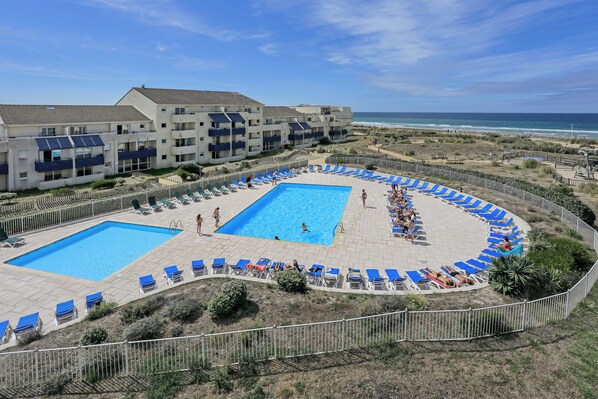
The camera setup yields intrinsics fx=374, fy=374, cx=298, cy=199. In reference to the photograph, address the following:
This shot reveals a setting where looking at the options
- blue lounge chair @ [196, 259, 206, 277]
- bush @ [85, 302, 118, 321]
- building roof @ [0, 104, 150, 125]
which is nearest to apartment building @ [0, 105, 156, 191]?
building roof @ [0, 104, 150, 125]

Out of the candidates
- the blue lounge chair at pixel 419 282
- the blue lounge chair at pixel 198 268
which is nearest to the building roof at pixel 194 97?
the blue lounge chair at pixel 198 268

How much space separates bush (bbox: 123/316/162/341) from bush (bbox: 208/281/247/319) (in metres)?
1.68

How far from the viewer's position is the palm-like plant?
13484 mm

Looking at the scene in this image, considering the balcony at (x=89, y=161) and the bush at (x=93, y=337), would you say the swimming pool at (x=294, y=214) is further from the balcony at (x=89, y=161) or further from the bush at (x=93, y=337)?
the balcony at (x=89, y=161)

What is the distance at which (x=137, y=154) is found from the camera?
42.9 metres

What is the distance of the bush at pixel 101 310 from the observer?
1222 cm

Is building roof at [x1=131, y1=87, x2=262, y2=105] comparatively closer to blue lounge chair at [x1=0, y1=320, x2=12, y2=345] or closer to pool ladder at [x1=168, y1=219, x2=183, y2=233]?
pool ladder at [x1=168, y1=219, x2=183, y2=233]

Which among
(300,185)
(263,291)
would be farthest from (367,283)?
(300,185)

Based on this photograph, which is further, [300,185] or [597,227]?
[300,185]

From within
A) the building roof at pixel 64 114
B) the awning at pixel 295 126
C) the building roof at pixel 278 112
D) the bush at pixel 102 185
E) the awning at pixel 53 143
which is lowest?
the bush at pixel 102 185

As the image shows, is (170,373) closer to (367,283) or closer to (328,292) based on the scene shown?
(328,292)

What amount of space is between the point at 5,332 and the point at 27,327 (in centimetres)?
64

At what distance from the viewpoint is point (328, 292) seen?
13.9 meters

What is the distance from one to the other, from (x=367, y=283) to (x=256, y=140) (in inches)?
1867
